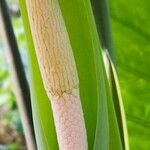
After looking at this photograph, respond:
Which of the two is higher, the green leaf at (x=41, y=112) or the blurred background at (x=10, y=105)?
the green leaf at (x=41, y=112)

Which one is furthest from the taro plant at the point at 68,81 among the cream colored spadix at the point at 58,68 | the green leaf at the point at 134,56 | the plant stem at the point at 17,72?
the green leaf at the point at 134,56

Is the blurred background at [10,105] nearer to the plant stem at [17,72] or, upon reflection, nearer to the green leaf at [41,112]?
the plant stem at [17,72]

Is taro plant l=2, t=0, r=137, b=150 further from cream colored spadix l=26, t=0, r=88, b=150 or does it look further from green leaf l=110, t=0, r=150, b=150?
green leaf l=110, t=0, r=150, b=150

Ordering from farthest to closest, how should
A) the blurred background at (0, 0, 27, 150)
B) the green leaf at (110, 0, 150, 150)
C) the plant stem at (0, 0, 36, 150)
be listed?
the blurred background at (0, 0, 27, 150) < the green leaf at (110, 0, 150, 150) < the plant stem at (0, 0, 36, 150)

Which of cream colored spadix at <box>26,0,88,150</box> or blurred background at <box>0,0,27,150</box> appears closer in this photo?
cream colored spadix at <box>26,0,88,150</box>

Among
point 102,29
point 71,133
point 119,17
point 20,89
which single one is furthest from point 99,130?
point 119,17

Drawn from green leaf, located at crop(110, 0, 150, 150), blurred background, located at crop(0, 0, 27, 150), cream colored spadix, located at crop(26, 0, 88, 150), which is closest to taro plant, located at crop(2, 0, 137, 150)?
cream colored spadix, located at crop(26, 0, 88, 150)
